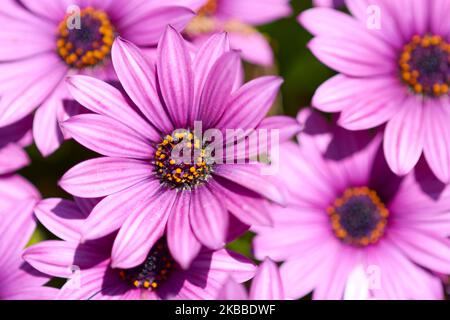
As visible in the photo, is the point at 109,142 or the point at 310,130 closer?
the point at 109,142

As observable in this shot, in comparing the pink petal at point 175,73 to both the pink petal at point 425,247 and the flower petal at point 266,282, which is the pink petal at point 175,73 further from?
the pink petal at point 425,247

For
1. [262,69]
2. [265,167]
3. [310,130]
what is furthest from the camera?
[262,69]

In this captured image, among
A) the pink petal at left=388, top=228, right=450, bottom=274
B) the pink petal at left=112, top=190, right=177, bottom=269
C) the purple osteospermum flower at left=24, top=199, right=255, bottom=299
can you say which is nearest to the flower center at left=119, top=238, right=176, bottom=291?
the purple osteospermum flower at left=24, top=199, right=255, bottom=299

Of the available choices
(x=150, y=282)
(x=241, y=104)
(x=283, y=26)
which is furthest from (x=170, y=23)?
(x=283, y=26)

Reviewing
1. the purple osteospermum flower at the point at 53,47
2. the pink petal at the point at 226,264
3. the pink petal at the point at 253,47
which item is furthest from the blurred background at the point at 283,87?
the pink petal at the point at 226,264

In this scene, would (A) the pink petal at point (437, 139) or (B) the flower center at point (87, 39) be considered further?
(B) the flower center at point (87, 39)

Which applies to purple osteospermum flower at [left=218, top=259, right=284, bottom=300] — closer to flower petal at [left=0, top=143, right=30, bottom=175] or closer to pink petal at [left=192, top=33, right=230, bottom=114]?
pink petal at [left=192, top=33, right=230, bottom=114]
